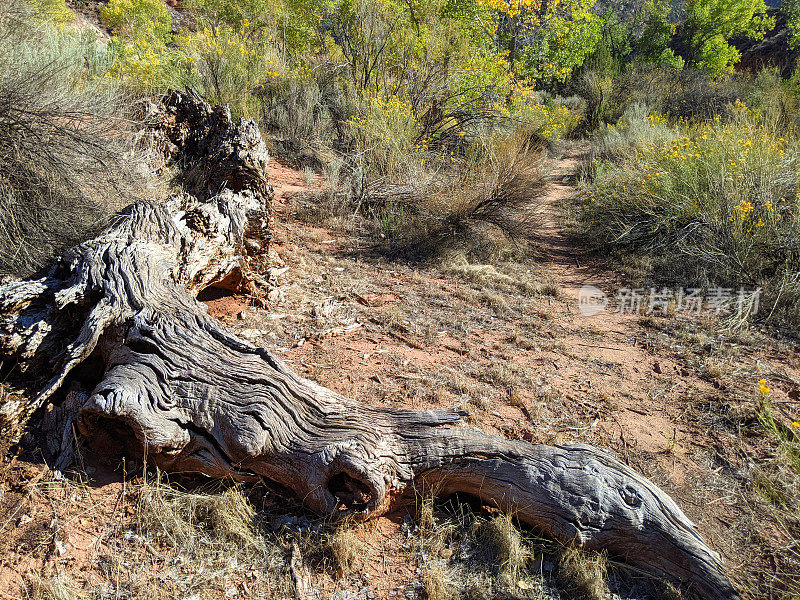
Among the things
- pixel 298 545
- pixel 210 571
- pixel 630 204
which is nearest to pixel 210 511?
pixel 210 571

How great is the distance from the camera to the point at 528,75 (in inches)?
501

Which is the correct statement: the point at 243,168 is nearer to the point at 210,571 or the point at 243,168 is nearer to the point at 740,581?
the point at 210,571

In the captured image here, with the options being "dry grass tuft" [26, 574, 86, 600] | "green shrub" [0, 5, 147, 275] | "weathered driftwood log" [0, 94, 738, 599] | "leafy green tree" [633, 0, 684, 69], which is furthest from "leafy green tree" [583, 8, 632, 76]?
"dry grass tuft" [26, 574, 86, 600]

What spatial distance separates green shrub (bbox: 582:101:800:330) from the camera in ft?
15.4

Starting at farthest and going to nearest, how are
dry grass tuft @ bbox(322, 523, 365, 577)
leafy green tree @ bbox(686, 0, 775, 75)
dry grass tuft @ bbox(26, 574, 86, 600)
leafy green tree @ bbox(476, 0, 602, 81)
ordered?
leafy green tree @ bbox(686, 0, 775, 75) < leafy green tree @ bbox(476, 0, 602, 81) < dry grass tuft @ bbox(322, 523, 365, 577) < dry grass tuft @ bbox(26, 574, 86, 600)

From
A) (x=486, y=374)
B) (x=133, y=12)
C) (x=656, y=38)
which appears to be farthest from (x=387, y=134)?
(x=656, y=38)

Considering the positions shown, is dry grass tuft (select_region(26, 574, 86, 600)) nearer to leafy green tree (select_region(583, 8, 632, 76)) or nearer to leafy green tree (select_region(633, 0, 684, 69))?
leafy green tree (select_region(583, 8, 632, 76))

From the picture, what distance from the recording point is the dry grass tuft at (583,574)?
1965 millimetres

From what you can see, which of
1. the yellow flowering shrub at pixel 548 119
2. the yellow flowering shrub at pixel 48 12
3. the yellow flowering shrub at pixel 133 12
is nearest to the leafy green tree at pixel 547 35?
the yellow flowering shrub at pixel 548 119

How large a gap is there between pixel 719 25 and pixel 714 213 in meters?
23.7

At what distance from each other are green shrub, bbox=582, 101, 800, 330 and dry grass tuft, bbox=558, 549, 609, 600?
3337mm

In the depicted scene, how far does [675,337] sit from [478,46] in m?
9.08

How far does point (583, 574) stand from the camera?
200 cm

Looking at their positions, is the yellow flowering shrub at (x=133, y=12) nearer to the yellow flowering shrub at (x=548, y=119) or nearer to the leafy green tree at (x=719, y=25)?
the yellow flowering shrub at (x=548, y=119)
